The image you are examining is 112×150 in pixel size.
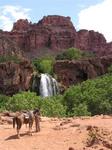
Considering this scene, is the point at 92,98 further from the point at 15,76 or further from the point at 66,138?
the point at 15,76

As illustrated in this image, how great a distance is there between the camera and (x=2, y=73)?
87.4 meters

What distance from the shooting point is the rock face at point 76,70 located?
96625mm

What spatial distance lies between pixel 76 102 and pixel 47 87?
98.1ft

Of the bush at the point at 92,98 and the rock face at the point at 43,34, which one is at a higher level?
the rock face at the point at 43,34

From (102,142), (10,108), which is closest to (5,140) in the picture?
(102,142)

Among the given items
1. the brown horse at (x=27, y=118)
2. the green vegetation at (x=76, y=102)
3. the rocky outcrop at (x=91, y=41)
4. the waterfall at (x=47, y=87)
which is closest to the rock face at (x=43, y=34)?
the rocky outcrop at (x=91, y=41)

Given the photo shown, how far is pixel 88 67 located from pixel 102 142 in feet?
256

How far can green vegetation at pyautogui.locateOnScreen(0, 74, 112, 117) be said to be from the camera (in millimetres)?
46250

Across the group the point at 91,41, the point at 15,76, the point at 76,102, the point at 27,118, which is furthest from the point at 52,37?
the point at 27,118

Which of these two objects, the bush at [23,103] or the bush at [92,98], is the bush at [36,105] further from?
the bush at [92,98]

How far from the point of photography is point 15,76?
86.2 metres

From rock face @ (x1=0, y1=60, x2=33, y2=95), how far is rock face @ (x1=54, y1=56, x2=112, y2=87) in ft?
35.1

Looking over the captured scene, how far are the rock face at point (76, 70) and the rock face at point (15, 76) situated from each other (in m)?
10.7

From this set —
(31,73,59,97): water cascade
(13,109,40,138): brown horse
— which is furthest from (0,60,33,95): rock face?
(13,109,40,138): brown horse
